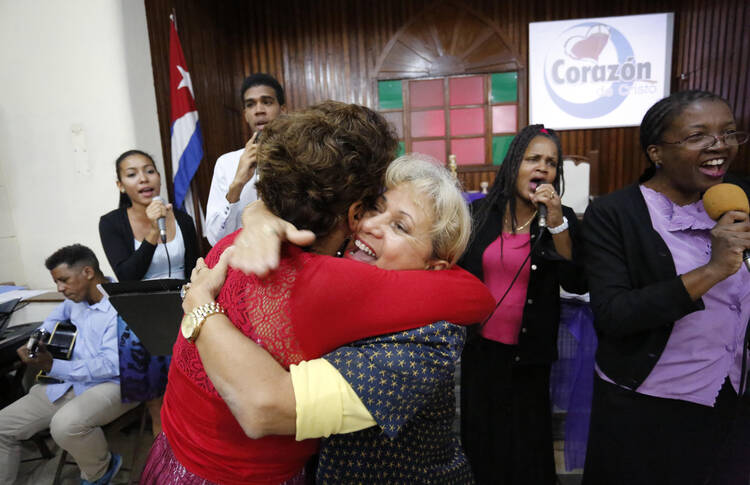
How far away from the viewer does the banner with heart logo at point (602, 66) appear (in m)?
6.23

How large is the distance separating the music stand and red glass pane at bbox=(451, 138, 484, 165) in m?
5.88

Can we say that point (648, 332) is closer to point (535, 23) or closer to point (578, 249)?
point (578, 249)

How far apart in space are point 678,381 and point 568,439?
108 centimetres

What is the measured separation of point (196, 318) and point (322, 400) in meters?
0.29

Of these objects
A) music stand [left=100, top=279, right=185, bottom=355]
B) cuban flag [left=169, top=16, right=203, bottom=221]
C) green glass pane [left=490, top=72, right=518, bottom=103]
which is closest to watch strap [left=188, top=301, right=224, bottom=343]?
music stand [left=100, top=279, right=185, bottom=355]

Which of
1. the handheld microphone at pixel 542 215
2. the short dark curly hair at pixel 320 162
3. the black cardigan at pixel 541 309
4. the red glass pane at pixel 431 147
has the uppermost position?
the red glass pane at pixel 431 147

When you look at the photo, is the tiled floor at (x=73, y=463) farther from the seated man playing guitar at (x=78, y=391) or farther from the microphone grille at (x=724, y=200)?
the microphone grille at (x=724, y=200)

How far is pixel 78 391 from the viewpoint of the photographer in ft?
7.66

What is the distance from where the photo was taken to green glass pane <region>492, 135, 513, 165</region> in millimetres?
6707

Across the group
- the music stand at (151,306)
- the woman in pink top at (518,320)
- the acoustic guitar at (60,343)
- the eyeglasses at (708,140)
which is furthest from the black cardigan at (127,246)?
the eyeglasses at (708,140)

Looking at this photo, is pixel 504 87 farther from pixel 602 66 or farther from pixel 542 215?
pixel 542 215

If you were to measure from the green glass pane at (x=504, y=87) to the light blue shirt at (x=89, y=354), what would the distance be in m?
6.19

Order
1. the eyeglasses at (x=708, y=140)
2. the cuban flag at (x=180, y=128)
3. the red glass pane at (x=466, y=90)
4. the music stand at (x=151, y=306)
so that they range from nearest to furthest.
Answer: the eyeglasses at (x=708, y=140)
the music stand at (x=151, y=306)
the cuban flag at (x=180, y=128)
the red glass pane at (x=466, y=90)

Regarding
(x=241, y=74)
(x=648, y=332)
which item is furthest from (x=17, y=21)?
(x=648, y=332)
